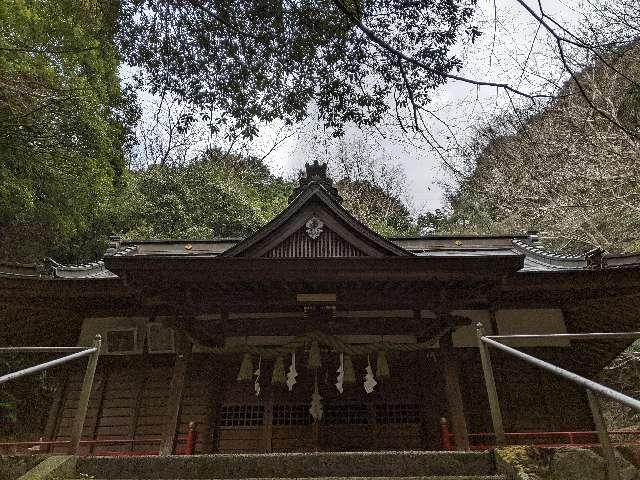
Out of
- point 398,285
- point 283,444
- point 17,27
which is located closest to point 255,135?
point 398,285

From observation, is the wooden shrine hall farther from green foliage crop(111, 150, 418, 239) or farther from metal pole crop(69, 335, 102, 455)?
green foliage crop(111, 150, 418, 239)

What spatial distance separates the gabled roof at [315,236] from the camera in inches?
287

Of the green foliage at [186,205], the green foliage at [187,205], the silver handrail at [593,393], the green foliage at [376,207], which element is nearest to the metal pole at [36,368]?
the silver handrail at [593,393]

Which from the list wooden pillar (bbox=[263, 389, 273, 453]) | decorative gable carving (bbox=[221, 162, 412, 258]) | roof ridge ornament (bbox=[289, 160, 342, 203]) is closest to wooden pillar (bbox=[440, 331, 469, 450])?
decorative gable carving (bbox=[221, 162, 412, 258])

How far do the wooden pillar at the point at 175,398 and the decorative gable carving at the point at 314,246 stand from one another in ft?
6.59

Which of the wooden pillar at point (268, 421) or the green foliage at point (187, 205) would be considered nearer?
the wooden pillar at point (268, 421)

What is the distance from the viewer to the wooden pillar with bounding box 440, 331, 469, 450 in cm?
598

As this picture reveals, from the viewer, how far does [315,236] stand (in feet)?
24.7

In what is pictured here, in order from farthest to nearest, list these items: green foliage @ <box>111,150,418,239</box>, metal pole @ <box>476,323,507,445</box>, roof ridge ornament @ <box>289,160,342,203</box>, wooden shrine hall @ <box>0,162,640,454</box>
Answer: green foliage @ <box>111,150,418,239</box>
roof ridge ornament @ <box>289,160,342,203</box>
wooden shrine hall @ <box>0,162,640,454</box>
metal pole @ <box>476,323,507,445</box>

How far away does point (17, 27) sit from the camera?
10.6 m

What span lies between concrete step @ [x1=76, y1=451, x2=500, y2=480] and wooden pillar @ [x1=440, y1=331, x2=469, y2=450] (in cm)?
256

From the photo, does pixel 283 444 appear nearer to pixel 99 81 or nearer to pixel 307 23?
pixel 307 23

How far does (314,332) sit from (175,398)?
7.59ft

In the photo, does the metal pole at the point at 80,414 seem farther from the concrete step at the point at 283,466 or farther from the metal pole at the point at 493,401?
the metal pole at the point at 493,401
